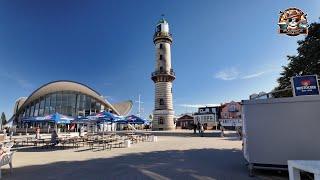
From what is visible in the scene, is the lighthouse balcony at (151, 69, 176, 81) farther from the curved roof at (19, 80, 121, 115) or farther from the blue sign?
the blue sign

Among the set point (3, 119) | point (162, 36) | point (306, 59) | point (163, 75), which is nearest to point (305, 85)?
point (306, 59)

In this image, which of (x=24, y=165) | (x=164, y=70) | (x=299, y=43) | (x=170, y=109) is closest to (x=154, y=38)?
(x=164, y=70)

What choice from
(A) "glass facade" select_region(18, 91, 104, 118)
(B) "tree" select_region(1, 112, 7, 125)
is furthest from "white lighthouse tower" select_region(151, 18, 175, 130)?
(B) "tree" select_region(1, 112, 7, 125)

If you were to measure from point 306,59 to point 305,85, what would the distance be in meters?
8.46

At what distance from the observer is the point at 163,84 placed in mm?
54844

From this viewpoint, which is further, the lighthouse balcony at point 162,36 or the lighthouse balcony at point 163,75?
the lighthouse balcony at point 162,36

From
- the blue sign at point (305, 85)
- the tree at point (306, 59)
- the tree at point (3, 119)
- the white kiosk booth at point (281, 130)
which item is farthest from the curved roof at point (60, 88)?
the white kiosk booth at point (281, 130)

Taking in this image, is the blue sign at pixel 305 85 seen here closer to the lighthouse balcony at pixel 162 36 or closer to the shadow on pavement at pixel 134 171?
the shadow on pavement at pixel 134 171

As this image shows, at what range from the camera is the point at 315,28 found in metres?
18.0

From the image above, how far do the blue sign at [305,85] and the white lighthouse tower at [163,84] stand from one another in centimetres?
4416

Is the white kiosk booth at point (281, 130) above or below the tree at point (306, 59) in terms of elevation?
below

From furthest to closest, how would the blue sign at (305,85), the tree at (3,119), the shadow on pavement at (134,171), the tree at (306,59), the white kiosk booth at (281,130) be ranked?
Result: the tree at (3,119)
the tree at (306,59)
the blue sign at (305,85)
the shadow on pavement at (134,171)
the white kiosk booth at (281,130)

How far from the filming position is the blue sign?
33.2 feet

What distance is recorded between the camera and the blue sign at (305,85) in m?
10.1
